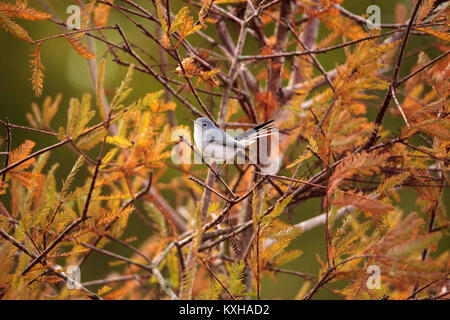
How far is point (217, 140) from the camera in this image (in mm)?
990

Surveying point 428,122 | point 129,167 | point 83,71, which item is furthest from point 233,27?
point 83,71

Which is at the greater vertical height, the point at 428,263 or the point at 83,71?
the point at 83,71

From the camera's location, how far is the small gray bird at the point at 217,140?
3.22 feet

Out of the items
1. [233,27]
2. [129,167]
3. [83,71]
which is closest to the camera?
[129,167]

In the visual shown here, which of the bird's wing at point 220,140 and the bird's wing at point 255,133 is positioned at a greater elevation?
the bird's wing at point 255,133

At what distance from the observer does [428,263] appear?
57cm

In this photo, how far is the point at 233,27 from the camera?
131 centimetres

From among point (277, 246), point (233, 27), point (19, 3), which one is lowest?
point (277, 246)

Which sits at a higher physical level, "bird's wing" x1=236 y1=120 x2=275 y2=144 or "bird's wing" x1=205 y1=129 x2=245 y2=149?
"bird's wing" x1=236 y1=120 x2=275 y2=144

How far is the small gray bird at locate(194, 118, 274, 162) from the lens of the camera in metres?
0.98
